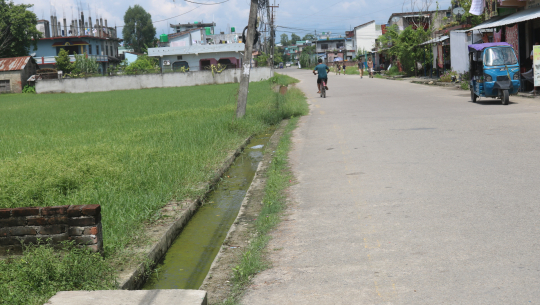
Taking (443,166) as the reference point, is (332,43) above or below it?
above

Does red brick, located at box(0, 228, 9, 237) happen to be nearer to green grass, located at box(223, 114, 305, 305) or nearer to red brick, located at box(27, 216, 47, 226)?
red brick, located at box(27, 216, 47, 226)

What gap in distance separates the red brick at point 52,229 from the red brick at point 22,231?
88mm

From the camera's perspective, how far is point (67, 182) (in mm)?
7395

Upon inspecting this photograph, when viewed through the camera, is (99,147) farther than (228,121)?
No

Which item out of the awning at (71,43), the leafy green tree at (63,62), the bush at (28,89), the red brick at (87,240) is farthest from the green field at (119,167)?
the awning at (71,43)

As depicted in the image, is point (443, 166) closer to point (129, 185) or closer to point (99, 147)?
point (129, 185)

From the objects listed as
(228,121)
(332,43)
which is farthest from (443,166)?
(332,43)

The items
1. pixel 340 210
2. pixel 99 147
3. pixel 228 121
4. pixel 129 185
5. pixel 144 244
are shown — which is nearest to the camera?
pixel 144 244

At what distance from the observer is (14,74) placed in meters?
53.8

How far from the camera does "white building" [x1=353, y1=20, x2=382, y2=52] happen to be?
99438 mm

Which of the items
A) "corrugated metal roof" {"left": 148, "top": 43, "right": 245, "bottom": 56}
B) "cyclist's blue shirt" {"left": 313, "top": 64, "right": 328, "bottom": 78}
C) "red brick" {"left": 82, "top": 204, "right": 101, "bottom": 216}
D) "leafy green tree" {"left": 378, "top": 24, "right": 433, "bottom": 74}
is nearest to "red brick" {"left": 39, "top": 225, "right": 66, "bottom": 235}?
"red brick" {"left": 82, "top": 204, "right": 101, "bottom": 216}

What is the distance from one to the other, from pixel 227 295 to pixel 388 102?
55.9 feet

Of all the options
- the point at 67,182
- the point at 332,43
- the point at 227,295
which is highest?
the point at 332,43

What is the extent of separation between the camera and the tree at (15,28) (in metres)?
60.5
